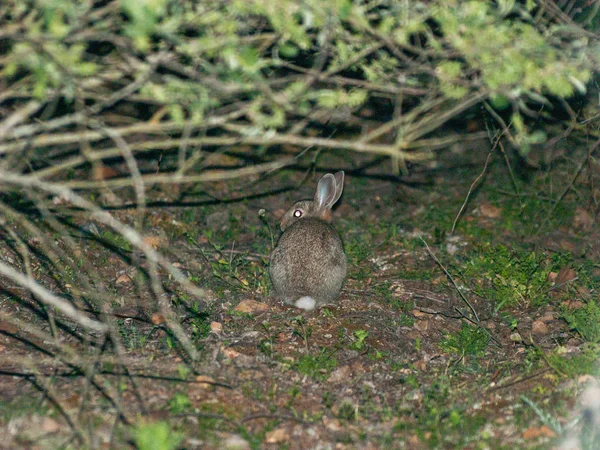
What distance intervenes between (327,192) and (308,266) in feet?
4.88

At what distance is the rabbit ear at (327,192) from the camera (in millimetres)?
7965

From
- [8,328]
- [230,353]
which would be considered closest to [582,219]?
[230,353]

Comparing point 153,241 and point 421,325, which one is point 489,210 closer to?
point 421,325

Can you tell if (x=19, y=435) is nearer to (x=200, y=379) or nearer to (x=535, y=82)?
(x=200, y=379)

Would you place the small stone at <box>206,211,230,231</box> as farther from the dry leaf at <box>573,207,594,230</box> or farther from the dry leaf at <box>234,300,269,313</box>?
the dry leaf at <box>573,207,594,230</box>

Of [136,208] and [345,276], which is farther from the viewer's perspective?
[136,208]

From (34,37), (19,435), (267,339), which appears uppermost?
(34,37)

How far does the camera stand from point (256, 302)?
666cm

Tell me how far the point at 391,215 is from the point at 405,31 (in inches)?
188

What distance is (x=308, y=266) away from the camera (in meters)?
6.71

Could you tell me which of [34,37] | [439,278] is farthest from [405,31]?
[439,278]

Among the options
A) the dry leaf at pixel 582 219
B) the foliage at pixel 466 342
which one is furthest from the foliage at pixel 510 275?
the dry leaf at pixel 582 219

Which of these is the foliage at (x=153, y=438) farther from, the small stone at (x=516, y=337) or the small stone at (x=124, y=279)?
the small stone at (x=516, y=337)

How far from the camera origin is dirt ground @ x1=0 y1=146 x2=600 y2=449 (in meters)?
4.64
